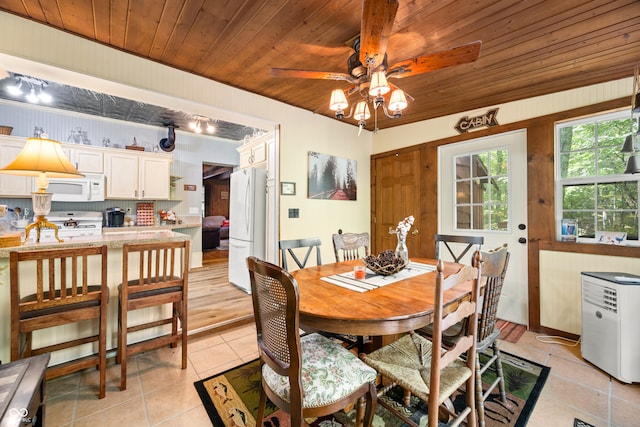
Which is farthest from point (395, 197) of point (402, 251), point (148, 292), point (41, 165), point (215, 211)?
point (215, 211)

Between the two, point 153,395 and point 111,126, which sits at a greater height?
point 111,126

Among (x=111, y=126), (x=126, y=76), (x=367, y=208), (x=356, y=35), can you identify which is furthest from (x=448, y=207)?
(x=111, y=126)

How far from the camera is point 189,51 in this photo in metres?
2.13

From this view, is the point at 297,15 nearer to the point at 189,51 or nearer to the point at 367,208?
the point at 189,51

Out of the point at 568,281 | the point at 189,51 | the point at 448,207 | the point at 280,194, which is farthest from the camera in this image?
the point at 448,207

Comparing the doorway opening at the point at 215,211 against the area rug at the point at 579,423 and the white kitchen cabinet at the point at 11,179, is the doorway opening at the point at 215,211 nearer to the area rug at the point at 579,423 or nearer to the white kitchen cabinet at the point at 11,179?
the white kitchen cabinet at the point at 11,179

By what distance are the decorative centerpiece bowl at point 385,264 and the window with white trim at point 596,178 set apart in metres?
2.03

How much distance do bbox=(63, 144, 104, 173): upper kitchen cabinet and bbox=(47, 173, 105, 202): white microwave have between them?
0.40 ft

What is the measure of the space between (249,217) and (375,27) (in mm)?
2867

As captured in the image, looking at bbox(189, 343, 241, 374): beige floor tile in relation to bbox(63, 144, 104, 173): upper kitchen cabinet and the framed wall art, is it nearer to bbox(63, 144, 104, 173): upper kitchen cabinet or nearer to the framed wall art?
the framed wall art

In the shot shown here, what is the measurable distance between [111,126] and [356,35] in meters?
4.87

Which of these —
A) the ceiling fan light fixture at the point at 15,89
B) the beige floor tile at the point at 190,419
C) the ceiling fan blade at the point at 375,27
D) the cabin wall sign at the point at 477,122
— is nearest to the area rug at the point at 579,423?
the beige floor tile at the point at 190,419

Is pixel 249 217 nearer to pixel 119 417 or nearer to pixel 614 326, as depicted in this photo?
pixel 119 417

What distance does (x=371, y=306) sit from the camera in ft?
4.26
